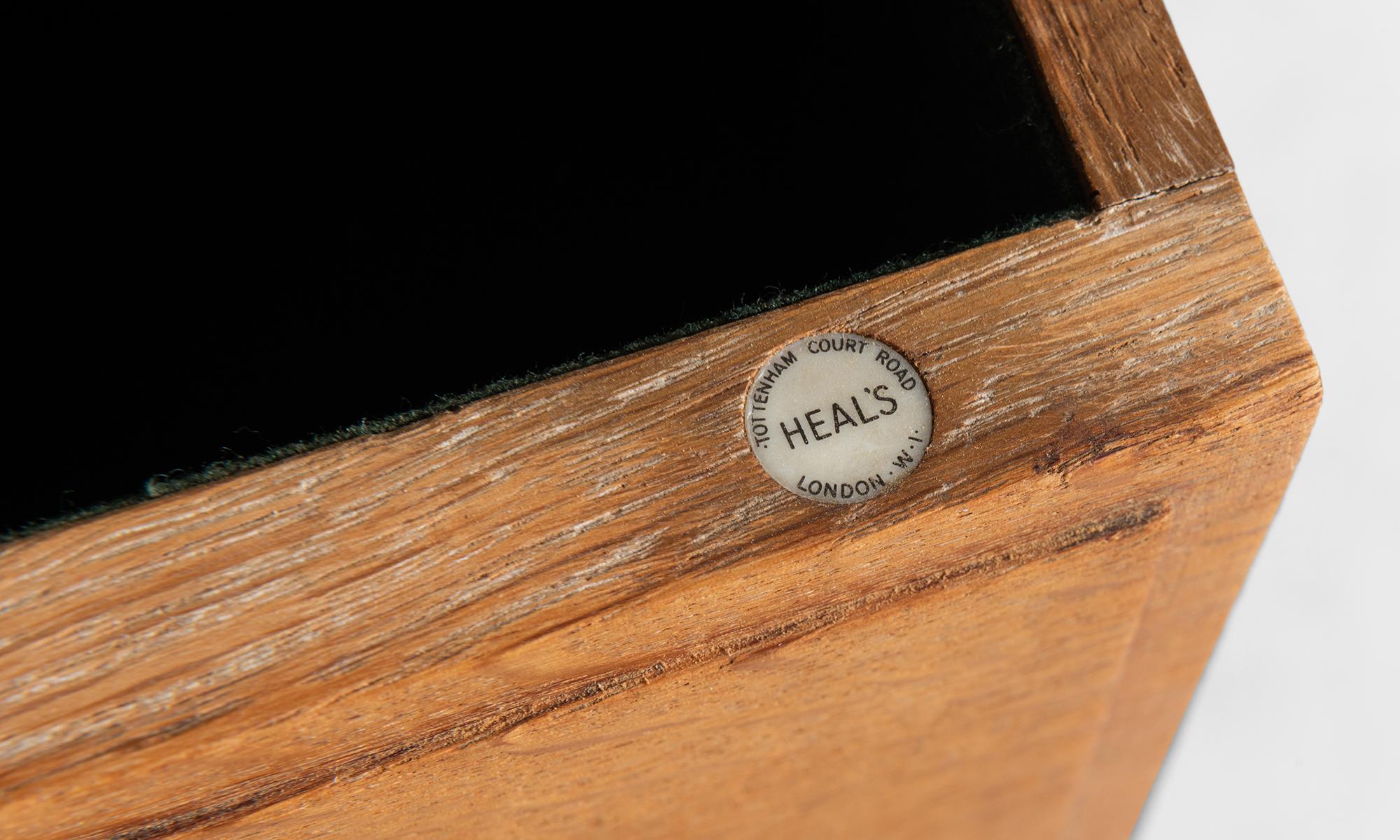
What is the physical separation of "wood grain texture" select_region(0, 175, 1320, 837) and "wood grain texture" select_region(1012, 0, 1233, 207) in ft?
0.06

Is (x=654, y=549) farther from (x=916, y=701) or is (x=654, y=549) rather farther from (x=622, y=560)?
(x=916, y=701)

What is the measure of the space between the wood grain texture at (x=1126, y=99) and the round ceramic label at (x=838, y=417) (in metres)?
0.15

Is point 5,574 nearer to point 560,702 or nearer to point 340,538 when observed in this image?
point 340,538

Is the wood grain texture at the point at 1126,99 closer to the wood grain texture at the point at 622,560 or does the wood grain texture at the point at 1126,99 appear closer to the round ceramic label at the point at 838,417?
the wood grain texture at the point at 622,560

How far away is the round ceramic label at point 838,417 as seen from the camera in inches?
19.2

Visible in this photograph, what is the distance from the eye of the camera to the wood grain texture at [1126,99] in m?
0.51

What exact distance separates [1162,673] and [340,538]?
55 cm

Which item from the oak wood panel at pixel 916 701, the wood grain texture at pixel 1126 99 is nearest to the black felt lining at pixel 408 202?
the wood grain texture at pixel 1126 99

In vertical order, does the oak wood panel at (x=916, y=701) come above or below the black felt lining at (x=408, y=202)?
below

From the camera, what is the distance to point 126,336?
0.59 m

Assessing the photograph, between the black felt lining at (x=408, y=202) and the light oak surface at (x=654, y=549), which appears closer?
the light oak surface at (x=654, y=549)

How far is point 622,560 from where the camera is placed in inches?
18.9

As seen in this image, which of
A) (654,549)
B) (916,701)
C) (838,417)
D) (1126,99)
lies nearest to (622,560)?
(654,549)

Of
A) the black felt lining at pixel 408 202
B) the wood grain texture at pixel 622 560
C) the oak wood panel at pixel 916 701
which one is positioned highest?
the black felt lining at pixel 408 202
